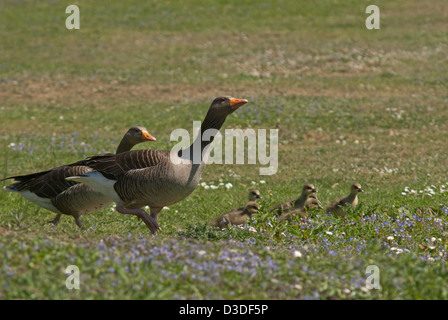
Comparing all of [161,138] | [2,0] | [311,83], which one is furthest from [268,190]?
[2,0]

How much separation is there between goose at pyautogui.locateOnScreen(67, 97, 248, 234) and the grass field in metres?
0.56

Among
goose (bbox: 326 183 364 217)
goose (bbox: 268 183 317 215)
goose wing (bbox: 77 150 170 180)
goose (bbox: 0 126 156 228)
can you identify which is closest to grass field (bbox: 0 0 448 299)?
goose (bbox: 268 183 317 215)

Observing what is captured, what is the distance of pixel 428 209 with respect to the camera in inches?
480

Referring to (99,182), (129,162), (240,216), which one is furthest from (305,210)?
(99,182)

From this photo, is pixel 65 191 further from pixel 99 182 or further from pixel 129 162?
pixel 129 162

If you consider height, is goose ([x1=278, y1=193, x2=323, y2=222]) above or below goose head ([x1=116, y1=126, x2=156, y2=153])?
below

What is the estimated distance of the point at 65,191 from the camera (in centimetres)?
1088

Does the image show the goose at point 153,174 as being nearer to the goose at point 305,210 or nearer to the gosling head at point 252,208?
the gosling head at point 252,208

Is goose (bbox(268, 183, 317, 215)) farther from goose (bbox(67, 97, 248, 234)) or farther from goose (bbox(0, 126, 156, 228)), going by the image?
goose (bbox(0, 126, 156, 228))

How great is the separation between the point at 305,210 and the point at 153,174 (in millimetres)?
3264

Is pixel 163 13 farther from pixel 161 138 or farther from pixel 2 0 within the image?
pixel 161 138

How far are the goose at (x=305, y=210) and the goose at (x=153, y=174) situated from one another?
2.22m

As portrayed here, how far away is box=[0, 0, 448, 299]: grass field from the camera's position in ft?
23.8
